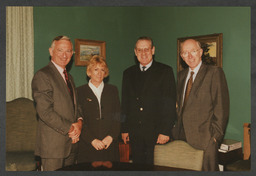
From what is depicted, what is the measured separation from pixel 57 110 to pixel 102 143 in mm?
588

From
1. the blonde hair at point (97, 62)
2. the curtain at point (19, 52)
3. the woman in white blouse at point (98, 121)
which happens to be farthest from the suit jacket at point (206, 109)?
the curtain at point (19, 52)

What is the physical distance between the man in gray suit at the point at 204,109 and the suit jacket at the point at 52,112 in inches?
45.5

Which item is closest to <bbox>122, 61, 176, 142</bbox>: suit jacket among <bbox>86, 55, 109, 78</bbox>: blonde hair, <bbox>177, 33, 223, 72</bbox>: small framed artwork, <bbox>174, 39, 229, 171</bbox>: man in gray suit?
<bbox>174, 39, 229, 171</bbox>: man in gray suit

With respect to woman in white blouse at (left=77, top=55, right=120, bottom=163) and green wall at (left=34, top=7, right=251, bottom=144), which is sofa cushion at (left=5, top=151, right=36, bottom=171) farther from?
green wall at (left=34, top=7, right=251, bottom=144)

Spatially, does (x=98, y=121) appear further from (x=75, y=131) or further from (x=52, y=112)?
(x=52, y=112)

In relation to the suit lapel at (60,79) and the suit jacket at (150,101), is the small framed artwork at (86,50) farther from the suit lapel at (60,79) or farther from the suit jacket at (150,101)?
the suit jacket at (150,101)

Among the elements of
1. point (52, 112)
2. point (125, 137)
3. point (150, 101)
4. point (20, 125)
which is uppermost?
point (150, 101)

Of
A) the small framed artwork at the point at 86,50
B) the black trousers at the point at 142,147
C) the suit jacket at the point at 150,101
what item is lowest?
the black trousers at the point at 142,147

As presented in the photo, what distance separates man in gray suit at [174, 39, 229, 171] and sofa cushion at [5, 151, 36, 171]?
5.08ft

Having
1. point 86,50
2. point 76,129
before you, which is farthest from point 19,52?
point 76,129

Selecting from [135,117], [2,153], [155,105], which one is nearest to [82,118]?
[135,117]

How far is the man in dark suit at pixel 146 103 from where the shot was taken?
2893 mm

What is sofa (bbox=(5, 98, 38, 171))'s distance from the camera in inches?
113

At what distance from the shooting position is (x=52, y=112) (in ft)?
A: 9.18
